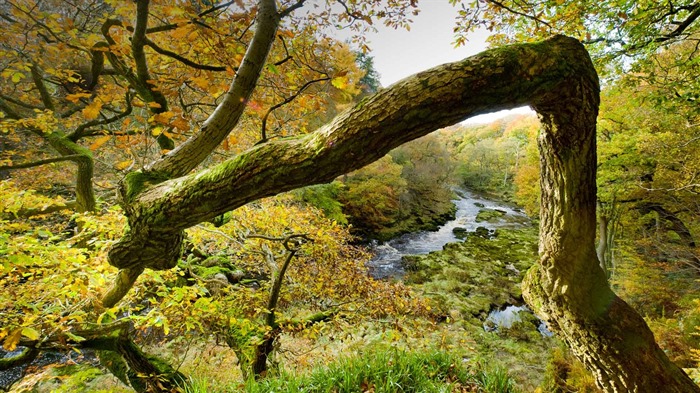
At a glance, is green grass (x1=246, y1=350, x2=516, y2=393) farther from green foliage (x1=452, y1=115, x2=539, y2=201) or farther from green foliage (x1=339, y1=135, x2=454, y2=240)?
green foliage (x1=452, y1=115, x2=539, y2=201)

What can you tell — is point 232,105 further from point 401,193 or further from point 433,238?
point 433,238

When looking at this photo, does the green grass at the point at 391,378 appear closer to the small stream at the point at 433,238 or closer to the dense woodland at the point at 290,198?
the dense woodland at the point at 290,198

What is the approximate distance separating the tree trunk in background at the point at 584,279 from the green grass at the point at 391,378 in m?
2.00

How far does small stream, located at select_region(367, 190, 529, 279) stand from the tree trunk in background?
423 inches

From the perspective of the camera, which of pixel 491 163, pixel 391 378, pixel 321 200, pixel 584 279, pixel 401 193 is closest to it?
pixel 584 279

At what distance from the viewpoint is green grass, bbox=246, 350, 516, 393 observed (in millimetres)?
3186

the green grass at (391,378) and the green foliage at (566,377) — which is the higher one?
the green grass at (391,378)

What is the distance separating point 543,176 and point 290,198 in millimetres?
8845

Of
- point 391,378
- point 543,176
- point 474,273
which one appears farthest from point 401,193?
point 543,176

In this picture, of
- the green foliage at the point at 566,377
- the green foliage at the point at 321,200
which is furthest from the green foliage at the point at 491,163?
the green foliage at the point at 566,377

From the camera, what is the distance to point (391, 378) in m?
3.23

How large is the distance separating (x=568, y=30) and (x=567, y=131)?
329 centimetres

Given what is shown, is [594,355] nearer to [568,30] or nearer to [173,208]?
[173,208]

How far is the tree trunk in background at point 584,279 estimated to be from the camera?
5.03ft
